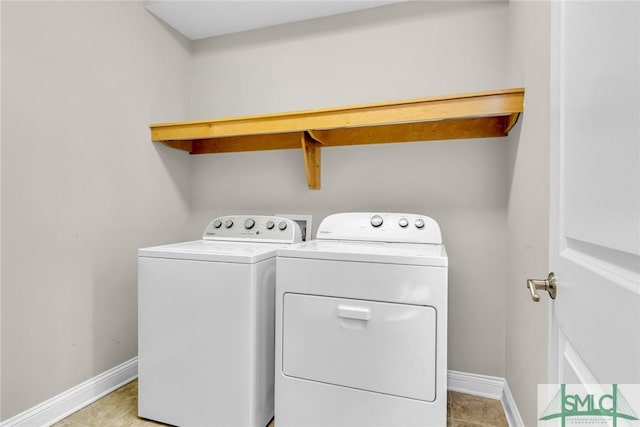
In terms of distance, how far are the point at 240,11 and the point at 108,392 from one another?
93.2 inches

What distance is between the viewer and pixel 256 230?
1.98 metres

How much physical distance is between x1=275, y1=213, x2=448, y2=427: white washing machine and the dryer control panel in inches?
17.3

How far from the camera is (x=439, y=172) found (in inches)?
76.6

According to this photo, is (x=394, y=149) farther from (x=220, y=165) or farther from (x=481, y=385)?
(x=481, y=385)

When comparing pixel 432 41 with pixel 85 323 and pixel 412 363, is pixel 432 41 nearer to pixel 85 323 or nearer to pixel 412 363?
pixel 412 363

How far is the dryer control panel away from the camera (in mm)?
1925

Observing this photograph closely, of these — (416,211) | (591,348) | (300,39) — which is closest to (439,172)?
(416,211)

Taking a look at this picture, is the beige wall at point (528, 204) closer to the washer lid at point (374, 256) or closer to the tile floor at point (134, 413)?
the tile floor at point (134, 413)

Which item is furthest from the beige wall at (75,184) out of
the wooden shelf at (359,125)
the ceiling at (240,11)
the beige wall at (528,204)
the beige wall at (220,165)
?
the beige wall at (528,204)

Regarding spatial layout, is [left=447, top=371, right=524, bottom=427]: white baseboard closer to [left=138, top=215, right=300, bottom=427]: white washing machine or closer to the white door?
[left=138, top=215, right=300, bottom=427]: white washing machine

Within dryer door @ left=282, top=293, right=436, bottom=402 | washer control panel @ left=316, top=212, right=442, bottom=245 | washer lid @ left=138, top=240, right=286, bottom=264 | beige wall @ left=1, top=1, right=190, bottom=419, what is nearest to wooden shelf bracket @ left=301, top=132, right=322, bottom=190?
washer control panel @ left=316, top=212, right=442, bottom=245

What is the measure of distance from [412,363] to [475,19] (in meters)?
1.84

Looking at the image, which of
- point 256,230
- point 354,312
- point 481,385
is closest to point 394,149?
point 256,230

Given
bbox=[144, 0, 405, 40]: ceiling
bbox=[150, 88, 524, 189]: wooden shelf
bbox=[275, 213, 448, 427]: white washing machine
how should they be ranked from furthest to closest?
bbox=[144, 0, 405, 40]: ceiling < bbox=[150, 88, 524, 189]: wooden shelf < bbox=[275, 213, 448, 427]: white washing machine
